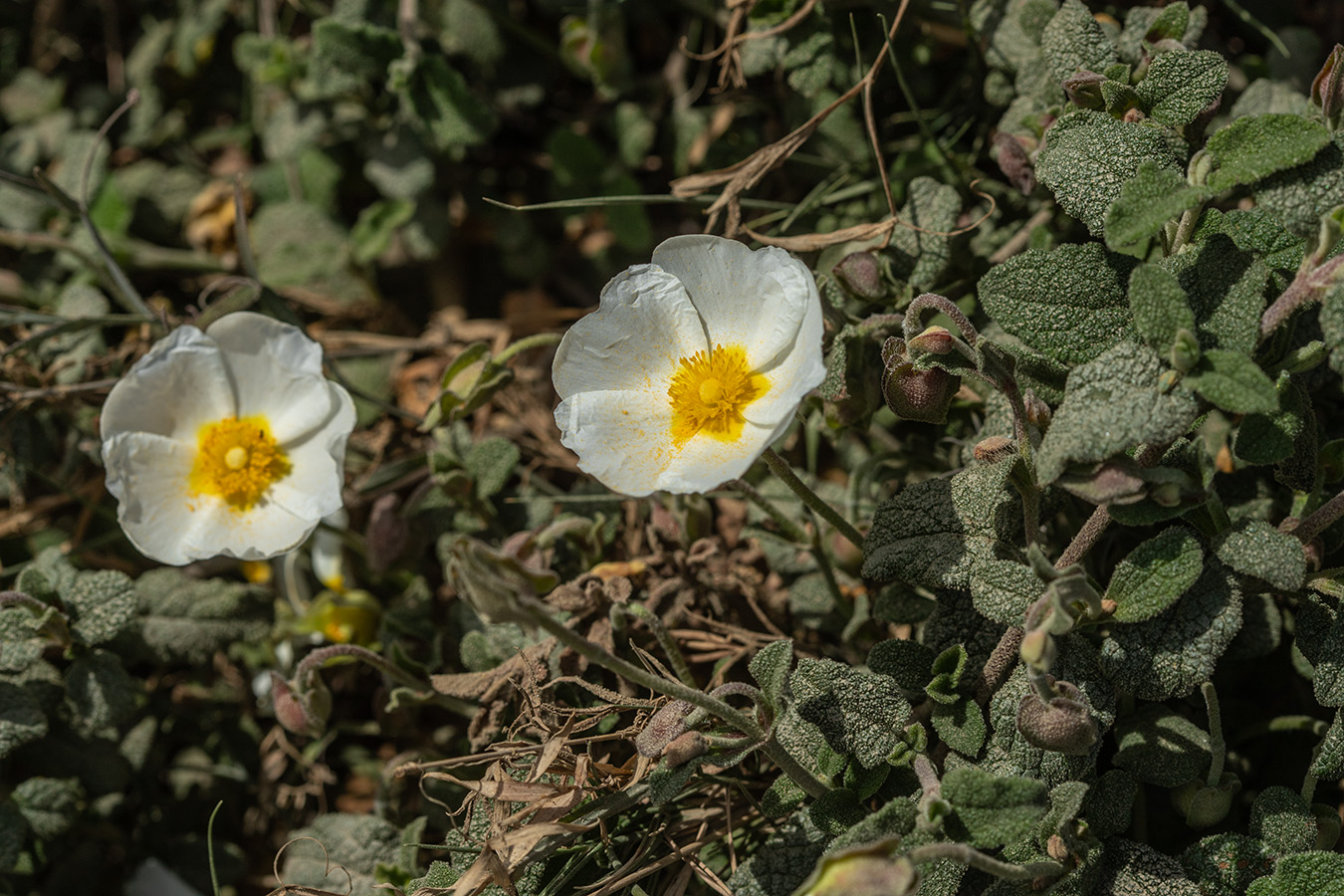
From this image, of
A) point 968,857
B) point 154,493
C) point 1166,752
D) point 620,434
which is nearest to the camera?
point 968,857

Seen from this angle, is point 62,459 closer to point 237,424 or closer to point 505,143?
point 237,424

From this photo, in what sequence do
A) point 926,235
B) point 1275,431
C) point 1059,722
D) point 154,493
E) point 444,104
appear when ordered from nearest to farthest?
point 1059,722 < point 1275,431 < point 926,235 < point 154,493 < point 444,104

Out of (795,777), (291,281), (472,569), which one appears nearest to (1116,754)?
(795,777)

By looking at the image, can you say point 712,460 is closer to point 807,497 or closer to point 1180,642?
point 807,497

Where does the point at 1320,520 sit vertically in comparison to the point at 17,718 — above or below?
above

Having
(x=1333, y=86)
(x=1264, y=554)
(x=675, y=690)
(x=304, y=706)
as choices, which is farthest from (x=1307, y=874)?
(x=304, y=706)

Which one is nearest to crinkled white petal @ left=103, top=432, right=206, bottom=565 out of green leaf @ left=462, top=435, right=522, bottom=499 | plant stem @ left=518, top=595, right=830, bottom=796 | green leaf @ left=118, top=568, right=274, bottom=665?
green leaf @ left=118, top=568, right=274, bottom=665

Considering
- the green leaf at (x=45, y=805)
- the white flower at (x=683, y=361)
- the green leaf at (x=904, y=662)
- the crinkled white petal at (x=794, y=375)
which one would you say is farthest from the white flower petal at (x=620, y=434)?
the green leaf at (x=45, y=805)
